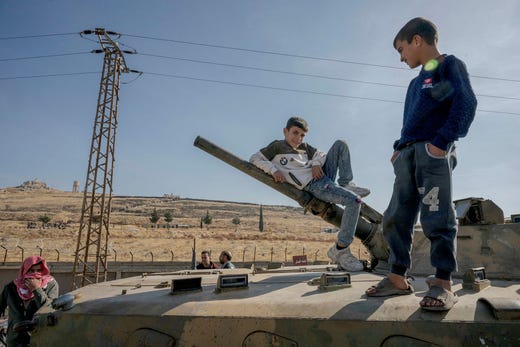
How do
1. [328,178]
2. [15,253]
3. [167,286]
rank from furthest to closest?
[15,253] → [328,178] → [167,286]

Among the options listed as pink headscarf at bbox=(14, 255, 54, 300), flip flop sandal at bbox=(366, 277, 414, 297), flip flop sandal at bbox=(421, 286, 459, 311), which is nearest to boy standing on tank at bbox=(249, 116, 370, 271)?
flip flop sandal at bbox=(366, 277, 414, 297)

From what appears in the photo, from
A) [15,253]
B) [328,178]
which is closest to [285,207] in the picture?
[15,253]

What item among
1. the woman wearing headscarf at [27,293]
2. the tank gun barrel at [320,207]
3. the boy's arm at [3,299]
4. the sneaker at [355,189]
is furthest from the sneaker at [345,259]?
the boy's arm at [3,299]

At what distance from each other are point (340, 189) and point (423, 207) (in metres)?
1.72

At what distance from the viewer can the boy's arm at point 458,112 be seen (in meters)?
2.94

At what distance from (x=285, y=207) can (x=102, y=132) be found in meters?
102

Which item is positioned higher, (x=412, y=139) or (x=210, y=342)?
(x=412, y=139)

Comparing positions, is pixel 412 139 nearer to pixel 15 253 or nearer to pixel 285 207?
pixel 15 253

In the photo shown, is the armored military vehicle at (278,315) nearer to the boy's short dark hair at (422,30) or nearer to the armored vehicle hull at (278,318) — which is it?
the armored vehicle hull at (278,318)

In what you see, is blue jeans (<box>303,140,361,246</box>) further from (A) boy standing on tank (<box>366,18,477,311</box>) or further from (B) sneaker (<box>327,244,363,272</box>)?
(A) boy standing on tank (<box>366,18,477,311</box>)

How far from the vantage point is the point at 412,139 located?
10.7 ft

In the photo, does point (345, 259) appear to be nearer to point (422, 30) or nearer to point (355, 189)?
point (355, 189)

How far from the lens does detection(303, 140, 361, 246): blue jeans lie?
4.63 meters

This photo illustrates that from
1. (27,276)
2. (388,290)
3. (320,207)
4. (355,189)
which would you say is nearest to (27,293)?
(27,276)
